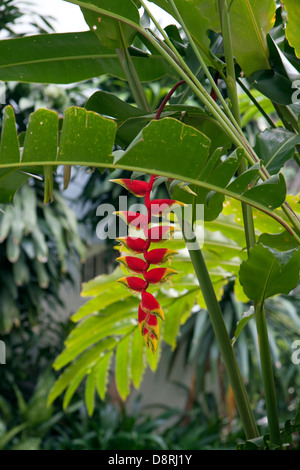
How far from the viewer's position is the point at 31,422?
96.8 inches

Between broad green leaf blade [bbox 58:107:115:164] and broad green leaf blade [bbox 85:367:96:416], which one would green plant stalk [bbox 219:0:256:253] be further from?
broad green leaf blade [bbox 85:367:96:416]

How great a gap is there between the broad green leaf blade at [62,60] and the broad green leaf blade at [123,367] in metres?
0.43

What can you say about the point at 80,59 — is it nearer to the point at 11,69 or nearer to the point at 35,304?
the point at 11,69

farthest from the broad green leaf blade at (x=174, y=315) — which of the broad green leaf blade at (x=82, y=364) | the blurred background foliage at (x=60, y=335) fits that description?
the blurred background foliage at (x=60, y=335)

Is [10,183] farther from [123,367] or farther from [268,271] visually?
[123,367]

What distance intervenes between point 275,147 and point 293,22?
0.36ft

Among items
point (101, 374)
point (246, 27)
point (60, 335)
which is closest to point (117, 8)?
point (246, 27)

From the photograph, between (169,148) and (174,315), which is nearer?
(169,148)

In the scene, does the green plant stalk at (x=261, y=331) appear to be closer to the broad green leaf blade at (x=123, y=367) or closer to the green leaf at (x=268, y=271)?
Answer: the green leaf at (x=268, y=271)

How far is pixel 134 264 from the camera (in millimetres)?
337

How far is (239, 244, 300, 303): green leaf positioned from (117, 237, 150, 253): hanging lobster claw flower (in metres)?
0.08

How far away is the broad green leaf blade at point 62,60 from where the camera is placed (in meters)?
0.47

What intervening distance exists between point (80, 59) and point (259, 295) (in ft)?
0.95
